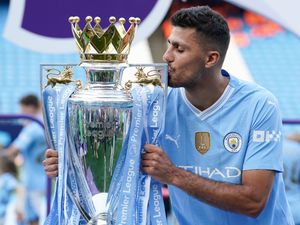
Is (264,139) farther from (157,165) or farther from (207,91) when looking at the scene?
(157,165)

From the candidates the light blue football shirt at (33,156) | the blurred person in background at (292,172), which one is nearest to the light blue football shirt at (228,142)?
the blurred person in background at (292,172)

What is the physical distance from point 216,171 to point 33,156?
107 inches

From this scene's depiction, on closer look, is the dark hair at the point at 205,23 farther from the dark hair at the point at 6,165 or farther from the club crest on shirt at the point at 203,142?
the dark hair at the point at 6,165

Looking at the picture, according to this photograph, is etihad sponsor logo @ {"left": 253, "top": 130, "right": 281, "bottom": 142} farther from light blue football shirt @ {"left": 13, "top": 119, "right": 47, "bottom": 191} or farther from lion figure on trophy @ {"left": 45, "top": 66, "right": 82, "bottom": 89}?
light blue football shirt @ {"left": 13, "top": 119, "right": 47, "bottom": 191}

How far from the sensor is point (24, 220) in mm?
5203

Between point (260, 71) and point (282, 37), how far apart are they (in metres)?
1.17

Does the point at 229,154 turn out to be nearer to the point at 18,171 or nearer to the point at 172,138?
the point at 172,138

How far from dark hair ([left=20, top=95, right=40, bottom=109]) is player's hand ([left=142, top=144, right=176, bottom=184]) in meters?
4.04

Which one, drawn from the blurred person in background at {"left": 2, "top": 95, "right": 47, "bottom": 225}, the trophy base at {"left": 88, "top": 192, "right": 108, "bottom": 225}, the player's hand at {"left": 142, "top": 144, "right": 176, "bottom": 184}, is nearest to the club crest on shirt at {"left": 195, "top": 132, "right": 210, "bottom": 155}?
the player's hand at {"left": 142, "top": 144, "right": 176, "bottom": 184}

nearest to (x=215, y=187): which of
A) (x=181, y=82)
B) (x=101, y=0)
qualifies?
(x=181, y=82)

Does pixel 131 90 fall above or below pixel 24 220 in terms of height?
above

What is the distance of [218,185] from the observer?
2.59 m

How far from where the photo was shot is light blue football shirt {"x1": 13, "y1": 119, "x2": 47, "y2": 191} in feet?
16.2

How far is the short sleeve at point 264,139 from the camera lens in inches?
104
